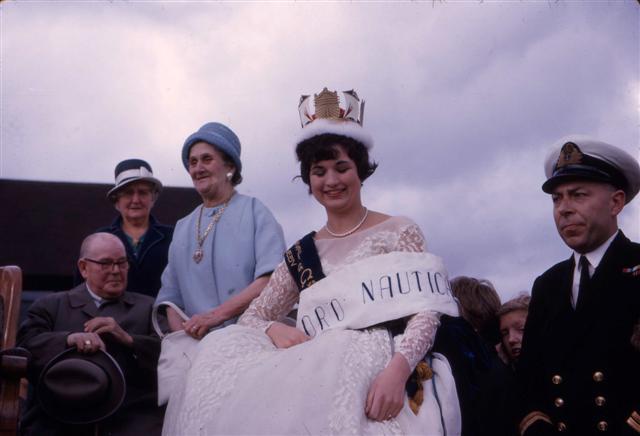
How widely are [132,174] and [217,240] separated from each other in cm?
112

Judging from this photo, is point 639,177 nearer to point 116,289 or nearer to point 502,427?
point 502,427

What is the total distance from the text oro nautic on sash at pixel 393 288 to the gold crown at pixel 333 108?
38.3 inches

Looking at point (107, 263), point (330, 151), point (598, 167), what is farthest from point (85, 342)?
point (598, 167)

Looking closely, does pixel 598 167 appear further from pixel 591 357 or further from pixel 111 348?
pixel 111 348

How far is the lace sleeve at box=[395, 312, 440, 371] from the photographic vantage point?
11.5 feet

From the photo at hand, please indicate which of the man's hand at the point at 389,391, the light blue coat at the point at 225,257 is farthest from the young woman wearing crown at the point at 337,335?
the light blue coat at the point at 225,257

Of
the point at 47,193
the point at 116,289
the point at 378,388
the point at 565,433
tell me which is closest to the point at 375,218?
the point at 378,388

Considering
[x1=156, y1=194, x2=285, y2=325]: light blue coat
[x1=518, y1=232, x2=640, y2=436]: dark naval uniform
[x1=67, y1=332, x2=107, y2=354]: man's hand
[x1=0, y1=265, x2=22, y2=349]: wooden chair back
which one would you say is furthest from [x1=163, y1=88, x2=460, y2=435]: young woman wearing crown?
[x1=0, y1=265, x2=22, y2=349]: wooden chair back

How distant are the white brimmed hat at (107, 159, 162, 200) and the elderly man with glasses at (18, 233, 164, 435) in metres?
0.68

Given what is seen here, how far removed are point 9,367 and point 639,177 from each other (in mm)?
3101

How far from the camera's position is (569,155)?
3.77m

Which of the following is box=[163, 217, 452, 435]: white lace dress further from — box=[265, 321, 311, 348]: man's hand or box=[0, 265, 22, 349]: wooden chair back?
box=[0, 265, 22, 349]: wooden chair back

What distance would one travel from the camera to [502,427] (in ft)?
13.2

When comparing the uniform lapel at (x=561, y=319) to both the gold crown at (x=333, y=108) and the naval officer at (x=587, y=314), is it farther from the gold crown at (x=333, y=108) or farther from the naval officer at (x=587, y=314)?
the gold crown at (x=333, y=108)
